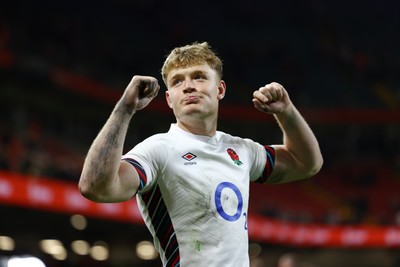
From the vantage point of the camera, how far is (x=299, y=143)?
2990 millimetres

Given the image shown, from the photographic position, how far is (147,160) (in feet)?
8.27

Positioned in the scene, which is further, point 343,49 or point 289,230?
point 343,49

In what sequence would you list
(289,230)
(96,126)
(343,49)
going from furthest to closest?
1. (343,49)
2. (96,126)
3. (289,230)

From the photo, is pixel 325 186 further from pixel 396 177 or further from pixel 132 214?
pixel 132 214

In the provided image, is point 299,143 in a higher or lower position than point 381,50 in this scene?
lower

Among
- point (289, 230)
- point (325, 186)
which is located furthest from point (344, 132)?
point (289, 230)

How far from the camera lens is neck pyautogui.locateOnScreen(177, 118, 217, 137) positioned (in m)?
2.74

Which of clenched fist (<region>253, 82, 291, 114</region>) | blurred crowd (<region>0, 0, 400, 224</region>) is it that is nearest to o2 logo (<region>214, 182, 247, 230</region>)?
clenched fist (<region>253, 82, 291, 114</region>)

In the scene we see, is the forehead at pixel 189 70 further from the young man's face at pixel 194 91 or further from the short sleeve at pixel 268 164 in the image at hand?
the short sleeve at pixel 268 164

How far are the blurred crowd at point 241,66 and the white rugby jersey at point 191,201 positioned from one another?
11.5 metres

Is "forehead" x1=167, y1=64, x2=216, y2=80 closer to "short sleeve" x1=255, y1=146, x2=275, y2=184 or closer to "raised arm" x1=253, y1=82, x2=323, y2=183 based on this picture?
"raised arm" x1=253, y1=82, x2=323, y2=183

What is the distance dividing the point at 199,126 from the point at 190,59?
10.8 inches

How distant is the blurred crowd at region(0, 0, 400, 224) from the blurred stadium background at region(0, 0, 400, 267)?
6 cm

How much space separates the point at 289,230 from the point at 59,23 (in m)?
9.04
